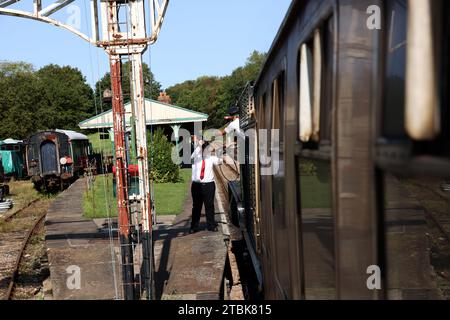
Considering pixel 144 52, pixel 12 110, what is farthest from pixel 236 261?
pixel 12 110

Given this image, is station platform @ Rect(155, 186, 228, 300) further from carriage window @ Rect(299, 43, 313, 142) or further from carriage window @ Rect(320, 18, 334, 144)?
carriage window @ Rect(320, 18, 334, 144)

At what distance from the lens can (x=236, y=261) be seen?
10.6 metres

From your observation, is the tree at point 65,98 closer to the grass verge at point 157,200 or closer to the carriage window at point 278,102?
the grass verge at point 157,200

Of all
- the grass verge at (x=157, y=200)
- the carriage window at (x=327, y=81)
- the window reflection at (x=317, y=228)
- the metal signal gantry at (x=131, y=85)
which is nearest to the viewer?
the carriage window at (x=327, y=81)

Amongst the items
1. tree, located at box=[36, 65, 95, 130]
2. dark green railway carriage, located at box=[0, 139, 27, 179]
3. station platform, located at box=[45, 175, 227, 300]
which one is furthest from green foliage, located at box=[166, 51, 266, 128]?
station platform, located at box=[45, 175, 227, 300]

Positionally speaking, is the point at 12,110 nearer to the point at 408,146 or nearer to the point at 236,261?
the point at 236,261

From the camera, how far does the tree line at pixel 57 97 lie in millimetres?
51250

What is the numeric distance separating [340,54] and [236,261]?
8.76 metres

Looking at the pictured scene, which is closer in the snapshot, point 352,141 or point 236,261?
point 352,141

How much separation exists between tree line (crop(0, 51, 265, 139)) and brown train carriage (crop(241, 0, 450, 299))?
18246mm

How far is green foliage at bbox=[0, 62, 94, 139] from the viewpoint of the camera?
51094 mm

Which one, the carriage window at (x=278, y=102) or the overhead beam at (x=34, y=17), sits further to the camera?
the overhead beam at (x=34, y=17)

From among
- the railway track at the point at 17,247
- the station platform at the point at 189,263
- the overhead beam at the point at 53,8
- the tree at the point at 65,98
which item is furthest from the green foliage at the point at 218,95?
the overhead beam at the point at 53,8

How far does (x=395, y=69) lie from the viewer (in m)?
1.76
